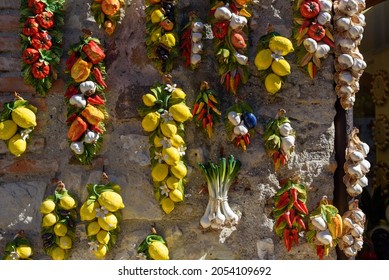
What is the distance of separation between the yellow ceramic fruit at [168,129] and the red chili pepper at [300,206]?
442 mm

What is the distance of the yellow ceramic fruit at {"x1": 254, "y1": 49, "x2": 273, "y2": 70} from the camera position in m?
1.81

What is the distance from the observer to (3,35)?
1846mm

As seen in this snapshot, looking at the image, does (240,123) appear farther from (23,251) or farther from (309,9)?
(23,251)

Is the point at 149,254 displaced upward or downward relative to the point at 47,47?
downward

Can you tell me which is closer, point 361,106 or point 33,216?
point 33,216

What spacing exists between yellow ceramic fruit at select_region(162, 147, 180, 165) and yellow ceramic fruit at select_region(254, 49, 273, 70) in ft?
1.28

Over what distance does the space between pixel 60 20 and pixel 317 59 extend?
0.83m

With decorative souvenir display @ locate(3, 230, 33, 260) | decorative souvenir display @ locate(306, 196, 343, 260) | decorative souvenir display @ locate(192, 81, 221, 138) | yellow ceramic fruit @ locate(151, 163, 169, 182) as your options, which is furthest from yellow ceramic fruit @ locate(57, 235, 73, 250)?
decorative souvenir display @ locate(306, 196, 343, 260)

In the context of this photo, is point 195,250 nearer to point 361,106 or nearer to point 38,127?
point 38,127

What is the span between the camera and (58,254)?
1757mm

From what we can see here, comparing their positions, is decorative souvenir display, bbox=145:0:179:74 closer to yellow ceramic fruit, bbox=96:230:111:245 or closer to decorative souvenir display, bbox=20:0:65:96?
decorative souvenir display, bbox=20:0:65:96

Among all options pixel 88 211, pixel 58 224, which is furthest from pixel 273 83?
pixel 58 224

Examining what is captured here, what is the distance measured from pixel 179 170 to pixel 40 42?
1.95 ft
